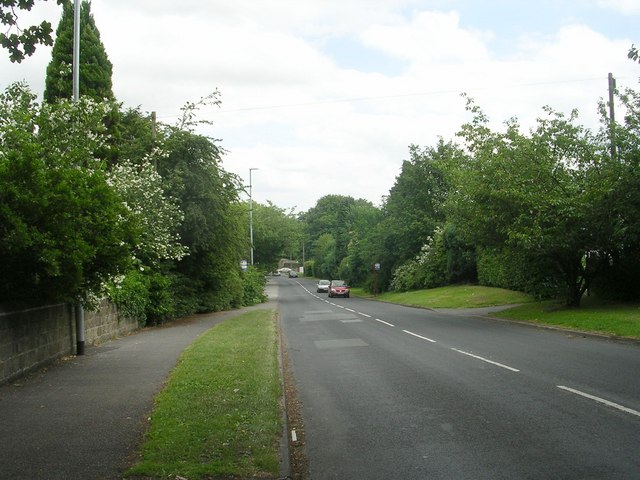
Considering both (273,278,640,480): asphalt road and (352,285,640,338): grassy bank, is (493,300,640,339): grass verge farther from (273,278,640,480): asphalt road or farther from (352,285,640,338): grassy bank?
(273,278,640,480): asphalt road

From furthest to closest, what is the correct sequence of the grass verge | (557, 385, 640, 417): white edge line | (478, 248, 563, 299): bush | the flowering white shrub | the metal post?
1. (478, 248, 563, 299): bush
2. the grass verge
3. the flowering white shrub
4. the metal post
5. (557, 385, 640, 417): white edge line

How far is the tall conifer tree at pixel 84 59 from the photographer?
23.3 m

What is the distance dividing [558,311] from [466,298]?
43.1ft

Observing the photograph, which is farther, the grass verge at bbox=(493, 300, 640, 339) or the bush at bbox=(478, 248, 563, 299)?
the bush at bbox=(478, 248, 563, 299)

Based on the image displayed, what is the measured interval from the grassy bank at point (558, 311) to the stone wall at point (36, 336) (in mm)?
13571

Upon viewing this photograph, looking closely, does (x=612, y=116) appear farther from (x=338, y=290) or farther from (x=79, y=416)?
(x=338, y=290)

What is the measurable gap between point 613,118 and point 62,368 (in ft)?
63.9

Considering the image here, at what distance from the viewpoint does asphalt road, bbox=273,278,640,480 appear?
5.43m

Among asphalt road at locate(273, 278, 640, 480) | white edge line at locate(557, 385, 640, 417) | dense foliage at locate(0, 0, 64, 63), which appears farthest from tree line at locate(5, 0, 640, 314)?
white edge line at locate(557, 385, 640, 417)

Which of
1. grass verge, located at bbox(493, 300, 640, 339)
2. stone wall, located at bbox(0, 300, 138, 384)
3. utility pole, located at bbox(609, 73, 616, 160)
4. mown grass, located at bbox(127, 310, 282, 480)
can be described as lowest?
grass verge, located at bbox(493, 300, 640, 339)

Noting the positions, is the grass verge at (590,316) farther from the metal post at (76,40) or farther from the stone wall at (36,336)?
the metal post at (76,40)

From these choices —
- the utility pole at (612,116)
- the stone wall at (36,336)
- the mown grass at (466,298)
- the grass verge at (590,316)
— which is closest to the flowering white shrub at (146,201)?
the stone wall at (36,336)

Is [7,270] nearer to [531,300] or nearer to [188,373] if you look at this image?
[188,373]

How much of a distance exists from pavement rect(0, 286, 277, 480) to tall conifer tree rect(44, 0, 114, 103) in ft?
48.3
